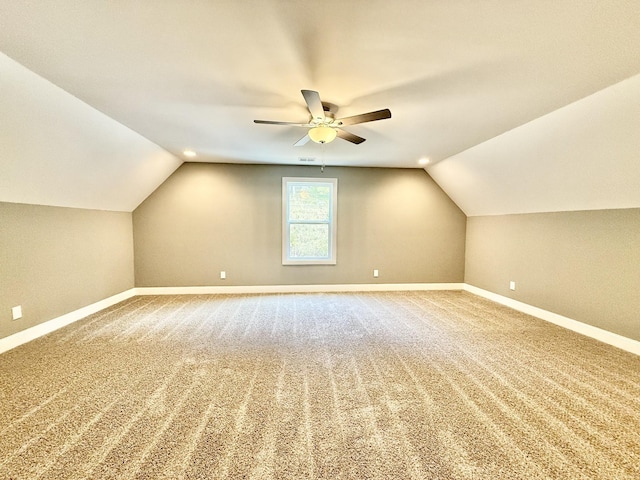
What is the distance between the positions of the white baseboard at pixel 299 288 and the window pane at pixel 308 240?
2.02 ft

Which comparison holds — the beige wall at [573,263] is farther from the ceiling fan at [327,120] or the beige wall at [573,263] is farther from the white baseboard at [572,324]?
the ceiling fan at [327,120]

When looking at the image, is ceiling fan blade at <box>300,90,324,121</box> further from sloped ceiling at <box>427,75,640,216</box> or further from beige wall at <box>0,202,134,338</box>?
beige wall at <box>0,202,134,338</box>

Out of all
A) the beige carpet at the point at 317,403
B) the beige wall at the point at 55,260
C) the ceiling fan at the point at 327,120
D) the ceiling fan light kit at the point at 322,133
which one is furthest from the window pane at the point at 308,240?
the beige wall at the point at 55,260

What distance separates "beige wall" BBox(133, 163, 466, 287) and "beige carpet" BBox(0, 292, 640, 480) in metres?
1.70

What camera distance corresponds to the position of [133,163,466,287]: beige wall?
4.95 m

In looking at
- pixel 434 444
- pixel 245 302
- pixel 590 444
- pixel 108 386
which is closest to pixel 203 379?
pixel 108 386

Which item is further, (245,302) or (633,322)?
(245,302)

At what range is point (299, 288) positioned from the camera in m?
5.27

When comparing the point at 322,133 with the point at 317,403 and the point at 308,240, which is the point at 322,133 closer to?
the point at 317,403

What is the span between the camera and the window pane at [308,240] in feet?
17.3

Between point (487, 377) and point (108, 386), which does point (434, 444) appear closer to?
point (487, 377)

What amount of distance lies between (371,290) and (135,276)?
4.25 metres

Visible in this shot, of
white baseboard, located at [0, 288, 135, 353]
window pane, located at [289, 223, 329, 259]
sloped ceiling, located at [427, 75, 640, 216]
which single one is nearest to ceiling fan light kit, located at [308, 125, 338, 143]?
sloped ceiling, located at [427, 75, 640, 216]

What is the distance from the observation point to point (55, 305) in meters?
3.33
